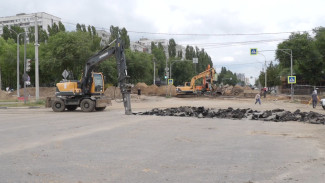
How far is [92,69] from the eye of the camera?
23984mm

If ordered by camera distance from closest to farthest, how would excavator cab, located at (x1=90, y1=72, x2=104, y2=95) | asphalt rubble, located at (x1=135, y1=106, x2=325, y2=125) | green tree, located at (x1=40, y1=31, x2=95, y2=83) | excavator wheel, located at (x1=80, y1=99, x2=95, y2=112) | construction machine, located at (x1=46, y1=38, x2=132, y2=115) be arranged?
1. asphalt rubble, located at (x1=135, y1=106, x2=325, y2=125)
2. excavator wheel, located at (x1=80, y1=99, x2=95, y2=112)
3. construction machine, located at (x1=46, y1=38, x2=132, y2=115)
4. excavator cab, located at (x1=90, y1=72, x2=104, y2=95)
5. green tree, located at (x1=40, y1=31, x2=95, y2=83)

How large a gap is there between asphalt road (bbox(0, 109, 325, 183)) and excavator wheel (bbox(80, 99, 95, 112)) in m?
11.3

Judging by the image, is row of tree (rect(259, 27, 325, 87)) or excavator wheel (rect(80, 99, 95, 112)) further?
row of tree (rect(259, 27, 325, 87))

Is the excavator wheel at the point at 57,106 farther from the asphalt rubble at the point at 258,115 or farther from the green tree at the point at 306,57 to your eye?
the green tree at the point at 306,57

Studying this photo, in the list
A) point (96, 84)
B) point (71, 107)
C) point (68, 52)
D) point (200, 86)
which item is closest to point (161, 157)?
point (96, 84)

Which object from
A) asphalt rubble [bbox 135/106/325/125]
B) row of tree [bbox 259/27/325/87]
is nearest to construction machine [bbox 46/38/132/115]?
asphalt rubble [bbox 135/106/325/125]

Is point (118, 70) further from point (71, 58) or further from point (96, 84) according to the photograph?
point (71, 58)

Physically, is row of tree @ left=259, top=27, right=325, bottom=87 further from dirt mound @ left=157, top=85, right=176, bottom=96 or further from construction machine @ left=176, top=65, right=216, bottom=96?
dirt mound @ left=157, top=85, right=176, bottom=96

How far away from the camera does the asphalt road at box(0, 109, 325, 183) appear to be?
6.20 meters

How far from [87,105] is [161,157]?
16.9 meters

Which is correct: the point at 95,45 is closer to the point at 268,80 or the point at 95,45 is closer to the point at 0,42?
the point at 0,42

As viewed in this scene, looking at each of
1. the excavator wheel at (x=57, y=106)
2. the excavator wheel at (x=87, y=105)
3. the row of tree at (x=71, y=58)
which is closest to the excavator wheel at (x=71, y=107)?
the excavator wheel at (x=57, y=106)

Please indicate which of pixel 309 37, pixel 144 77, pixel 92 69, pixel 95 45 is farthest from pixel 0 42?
pixel 309 37

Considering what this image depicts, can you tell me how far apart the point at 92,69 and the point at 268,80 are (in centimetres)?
7547
